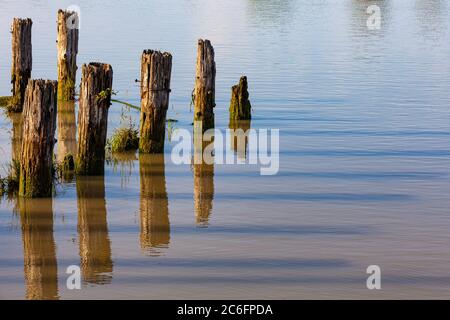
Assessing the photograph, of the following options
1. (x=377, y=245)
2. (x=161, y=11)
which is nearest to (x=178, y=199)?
(x=377, y=245)

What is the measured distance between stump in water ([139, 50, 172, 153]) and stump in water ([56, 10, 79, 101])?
508 centimetres

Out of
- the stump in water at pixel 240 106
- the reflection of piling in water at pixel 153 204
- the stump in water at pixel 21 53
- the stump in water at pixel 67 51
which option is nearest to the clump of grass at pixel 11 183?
the reflection of piling in water at pixel 153 204

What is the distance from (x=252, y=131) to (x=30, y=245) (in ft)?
26.0

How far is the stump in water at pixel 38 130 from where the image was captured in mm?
12898

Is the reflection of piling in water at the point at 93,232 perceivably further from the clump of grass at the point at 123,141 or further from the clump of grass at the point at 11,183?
the clump of grass at the point at 123,141

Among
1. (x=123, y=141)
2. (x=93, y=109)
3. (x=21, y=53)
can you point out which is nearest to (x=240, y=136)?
(x=123, y=141)

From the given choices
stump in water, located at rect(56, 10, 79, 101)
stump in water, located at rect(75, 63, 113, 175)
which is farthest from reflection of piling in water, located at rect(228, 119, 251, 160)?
stump in water, located at rect(56, 10, 79, 101)

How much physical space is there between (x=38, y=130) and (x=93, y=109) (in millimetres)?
1434

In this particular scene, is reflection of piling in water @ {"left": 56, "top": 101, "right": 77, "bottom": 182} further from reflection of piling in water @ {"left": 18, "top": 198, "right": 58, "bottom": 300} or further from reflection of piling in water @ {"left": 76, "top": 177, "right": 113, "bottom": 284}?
reflection of piling in water @ {"left": 18, "top": 198, "right": 58, "bottom": 300}

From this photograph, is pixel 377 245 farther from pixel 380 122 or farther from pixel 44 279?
pixel 380 122

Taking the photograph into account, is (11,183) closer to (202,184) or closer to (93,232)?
(93,232)

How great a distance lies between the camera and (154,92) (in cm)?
1555

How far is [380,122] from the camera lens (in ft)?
66.9
